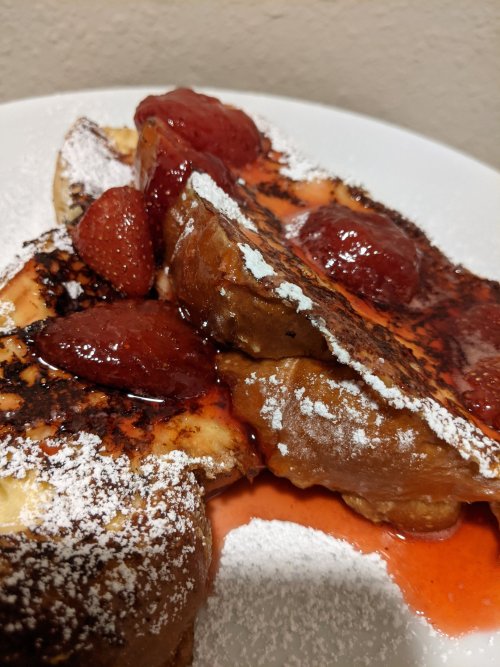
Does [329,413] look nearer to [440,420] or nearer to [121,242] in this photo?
[440,420]

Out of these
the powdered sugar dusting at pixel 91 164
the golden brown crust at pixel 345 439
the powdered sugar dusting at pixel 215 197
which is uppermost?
the powdered sugar dusting at pixel 215 197

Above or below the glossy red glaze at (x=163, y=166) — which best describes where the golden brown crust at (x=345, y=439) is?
below

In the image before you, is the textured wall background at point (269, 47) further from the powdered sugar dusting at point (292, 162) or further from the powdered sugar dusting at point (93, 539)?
the powdered sugar dusting at point (93, 539)

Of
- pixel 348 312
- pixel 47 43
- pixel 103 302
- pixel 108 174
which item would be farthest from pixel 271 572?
pixel 47 43

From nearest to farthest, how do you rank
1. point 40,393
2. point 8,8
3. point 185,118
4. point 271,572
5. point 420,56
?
point 40,393, point 271,572, point 185,118, point 8,8, point 420,56

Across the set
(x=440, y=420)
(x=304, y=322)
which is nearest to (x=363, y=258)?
(x=304, y=322)

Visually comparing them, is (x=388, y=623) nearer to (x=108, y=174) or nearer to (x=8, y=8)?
(x=108, y=174)

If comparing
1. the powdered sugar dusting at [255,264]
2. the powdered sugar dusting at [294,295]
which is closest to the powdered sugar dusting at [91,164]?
the powdered sugar dusting at [255,264]

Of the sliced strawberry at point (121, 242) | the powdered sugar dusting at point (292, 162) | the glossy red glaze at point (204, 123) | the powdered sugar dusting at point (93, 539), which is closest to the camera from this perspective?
the powdered sugar dusting at point (93, 539)
